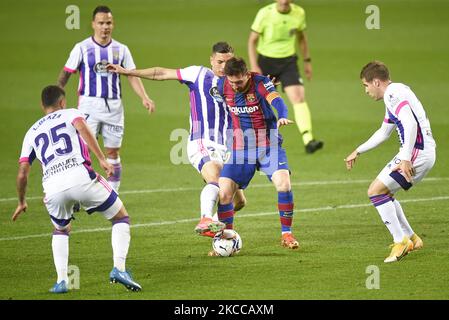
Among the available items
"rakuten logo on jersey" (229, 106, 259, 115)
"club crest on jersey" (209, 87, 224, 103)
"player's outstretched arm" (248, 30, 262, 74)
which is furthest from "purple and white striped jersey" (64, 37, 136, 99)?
"player's outstretched arm" (248, 30, 262, 74)

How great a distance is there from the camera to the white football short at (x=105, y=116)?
530 inches

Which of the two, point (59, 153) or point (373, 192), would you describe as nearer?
point (59, 153)

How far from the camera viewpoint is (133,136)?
63.4 feet

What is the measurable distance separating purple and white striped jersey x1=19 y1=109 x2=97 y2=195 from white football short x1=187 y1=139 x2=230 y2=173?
2.31 m

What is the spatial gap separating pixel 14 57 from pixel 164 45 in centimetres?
402

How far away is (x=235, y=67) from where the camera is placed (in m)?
10.3

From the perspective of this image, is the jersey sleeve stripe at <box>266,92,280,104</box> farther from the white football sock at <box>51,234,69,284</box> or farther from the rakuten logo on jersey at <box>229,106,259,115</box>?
the white football sock at <box>51,234,69,284</box>

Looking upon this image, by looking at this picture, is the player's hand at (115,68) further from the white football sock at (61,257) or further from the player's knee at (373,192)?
the player's knee at (373,192)

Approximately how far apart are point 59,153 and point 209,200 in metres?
2.14

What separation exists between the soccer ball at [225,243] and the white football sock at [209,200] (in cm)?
24

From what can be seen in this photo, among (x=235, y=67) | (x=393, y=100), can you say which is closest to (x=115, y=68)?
(x=235, y=67)

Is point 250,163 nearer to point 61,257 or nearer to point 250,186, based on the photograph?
point 61,257

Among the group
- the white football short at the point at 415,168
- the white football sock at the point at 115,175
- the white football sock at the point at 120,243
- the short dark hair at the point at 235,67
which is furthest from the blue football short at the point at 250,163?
the white football sock at the point at 115,175

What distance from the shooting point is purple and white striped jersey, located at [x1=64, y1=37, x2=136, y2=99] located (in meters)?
13.4
